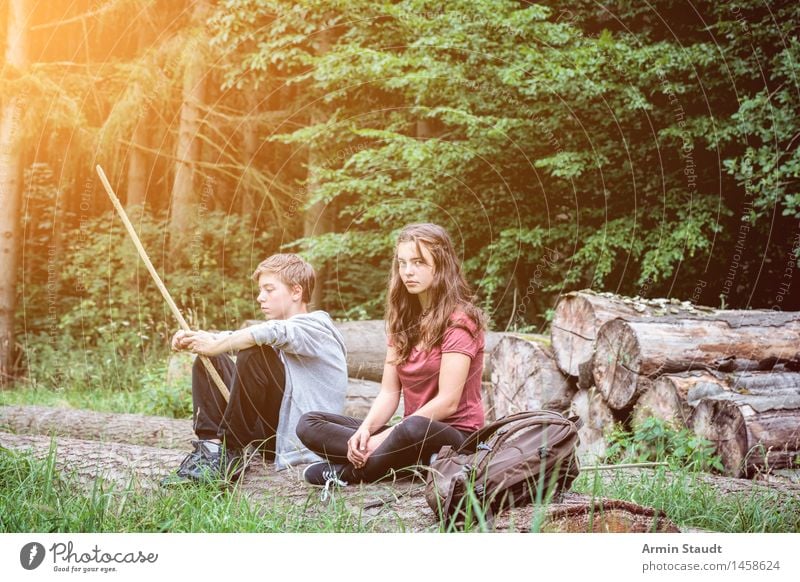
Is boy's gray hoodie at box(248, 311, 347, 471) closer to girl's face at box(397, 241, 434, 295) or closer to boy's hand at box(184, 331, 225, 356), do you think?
boy's hand at box(184, 331, 225, 356)

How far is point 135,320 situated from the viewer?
7629 millimetres

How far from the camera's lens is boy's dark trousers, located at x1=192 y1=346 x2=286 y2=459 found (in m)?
2.79

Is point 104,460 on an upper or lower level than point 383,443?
lower

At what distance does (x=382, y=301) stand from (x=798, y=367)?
3108mm

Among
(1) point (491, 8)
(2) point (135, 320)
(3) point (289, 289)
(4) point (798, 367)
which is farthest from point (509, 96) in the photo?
(2) point (135, 320)

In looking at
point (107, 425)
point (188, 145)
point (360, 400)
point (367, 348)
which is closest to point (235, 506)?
point (107, 425)

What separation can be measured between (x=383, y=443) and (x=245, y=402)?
2.15ft

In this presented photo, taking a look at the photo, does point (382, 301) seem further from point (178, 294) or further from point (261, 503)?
point (261, 503)

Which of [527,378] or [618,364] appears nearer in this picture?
[618,364]

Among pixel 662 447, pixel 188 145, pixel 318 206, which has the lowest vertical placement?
pixel 662 447

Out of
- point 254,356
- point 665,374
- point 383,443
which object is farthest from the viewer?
point 665,374

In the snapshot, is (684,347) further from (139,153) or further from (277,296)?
(139,153)

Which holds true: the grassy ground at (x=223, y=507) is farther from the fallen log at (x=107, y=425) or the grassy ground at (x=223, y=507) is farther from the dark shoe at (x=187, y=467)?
the fallen log at (x=107, y=425)

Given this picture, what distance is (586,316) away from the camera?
4.00 m
